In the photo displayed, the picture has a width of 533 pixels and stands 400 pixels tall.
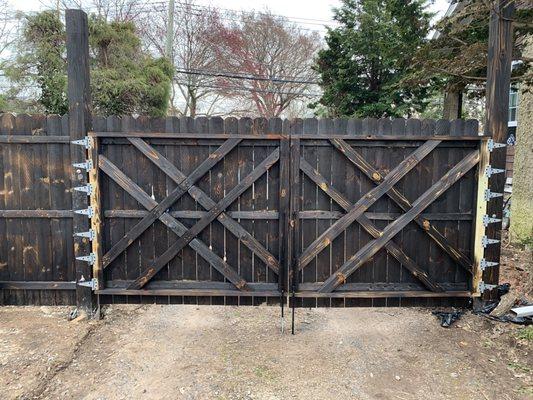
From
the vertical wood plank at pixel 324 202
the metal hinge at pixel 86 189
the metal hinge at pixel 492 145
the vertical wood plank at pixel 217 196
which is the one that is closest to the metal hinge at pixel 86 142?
the metal hinge at pixel 86 189

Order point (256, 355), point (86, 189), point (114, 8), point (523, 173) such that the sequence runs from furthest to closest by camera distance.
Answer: point (114, 8) < point (523, 173) < point (86, 189) < point (256, 355)

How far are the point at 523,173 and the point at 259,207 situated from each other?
17.6 ft

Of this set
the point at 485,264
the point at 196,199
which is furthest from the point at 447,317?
the point at 196,199

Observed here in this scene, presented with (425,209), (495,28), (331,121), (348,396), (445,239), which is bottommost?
(348,396)

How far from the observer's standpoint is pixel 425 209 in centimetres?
398

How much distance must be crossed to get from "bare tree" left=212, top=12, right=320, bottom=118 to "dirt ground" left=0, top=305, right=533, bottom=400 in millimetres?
17441

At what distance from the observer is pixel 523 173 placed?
22.7 feet

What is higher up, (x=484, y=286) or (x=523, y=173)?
(x=523, y=173)

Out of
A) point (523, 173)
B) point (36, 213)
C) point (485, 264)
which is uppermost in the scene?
point (523, 173)

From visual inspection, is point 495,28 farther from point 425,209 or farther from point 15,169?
point 15,169

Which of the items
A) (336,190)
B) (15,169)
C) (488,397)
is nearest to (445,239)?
(336,190)

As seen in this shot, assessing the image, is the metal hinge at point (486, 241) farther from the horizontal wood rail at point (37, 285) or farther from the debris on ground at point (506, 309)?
the horizontal wood rail at point (37, 285)

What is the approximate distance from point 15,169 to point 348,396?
3721 millimetres

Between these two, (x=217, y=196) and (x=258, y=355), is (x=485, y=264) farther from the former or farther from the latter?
(x=217, y=196)
